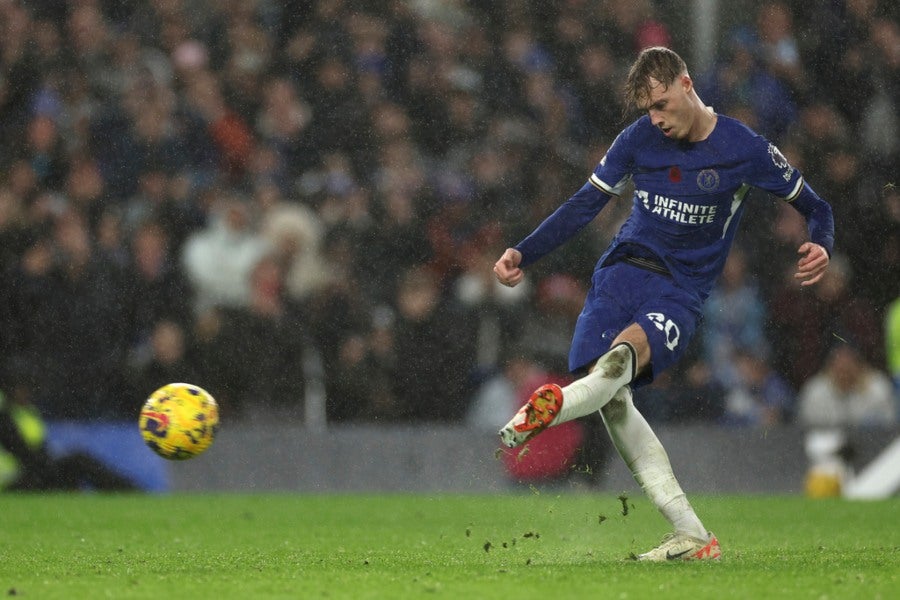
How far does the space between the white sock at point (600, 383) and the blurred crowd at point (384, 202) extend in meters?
5.08

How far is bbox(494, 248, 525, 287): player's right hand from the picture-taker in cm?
610

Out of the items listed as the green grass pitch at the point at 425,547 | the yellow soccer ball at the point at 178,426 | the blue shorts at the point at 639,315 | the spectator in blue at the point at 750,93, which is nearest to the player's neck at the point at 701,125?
the blue shorts at the point at 639,315

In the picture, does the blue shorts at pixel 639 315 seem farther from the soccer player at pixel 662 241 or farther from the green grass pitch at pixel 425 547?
the green grass pitch at pixel 425 547

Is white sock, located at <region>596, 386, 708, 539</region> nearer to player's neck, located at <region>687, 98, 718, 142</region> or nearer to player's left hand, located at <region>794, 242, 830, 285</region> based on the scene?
player's left hand, located at <region>794, 242, 830, 285</region>

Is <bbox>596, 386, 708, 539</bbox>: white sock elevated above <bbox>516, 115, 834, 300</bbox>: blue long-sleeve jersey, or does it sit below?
below

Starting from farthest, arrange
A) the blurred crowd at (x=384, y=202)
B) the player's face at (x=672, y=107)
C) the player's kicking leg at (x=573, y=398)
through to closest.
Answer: the blurred crowd at (x=384, y=202), the player's face at (x=672, y=107), the player's kicking leg at (x=573, y=398)

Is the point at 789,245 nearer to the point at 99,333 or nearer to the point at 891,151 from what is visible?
the point at 891,151

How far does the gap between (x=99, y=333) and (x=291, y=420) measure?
161cm

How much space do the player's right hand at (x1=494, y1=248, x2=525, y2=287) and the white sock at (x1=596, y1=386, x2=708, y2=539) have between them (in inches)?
25.3

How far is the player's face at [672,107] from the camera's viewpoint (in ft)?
19.4

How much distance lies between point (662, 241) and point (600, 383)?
789 millimetres

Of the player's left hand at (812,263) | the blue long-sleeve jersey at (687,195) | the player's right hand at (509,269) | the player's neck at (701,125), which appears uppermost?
the player's neck at (701,125)

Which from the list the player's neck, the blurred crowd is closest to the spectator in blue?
the blurred crowd

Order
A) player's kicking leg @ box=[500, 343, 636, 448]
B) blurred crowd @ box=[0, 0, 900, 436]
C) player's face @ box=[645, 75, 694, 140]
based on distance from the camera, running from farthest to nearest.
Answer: blurred crowd @ box=[0, 0, 900, 436] < player's face @ box=[645, 75, 694, 140] < player's kicking leg @ box=[500, 343, 636, 448]
